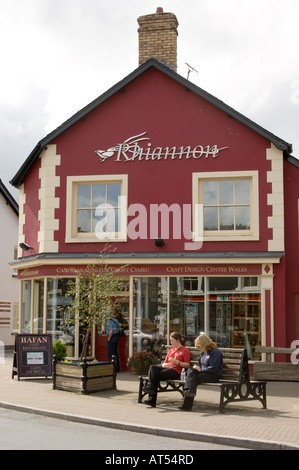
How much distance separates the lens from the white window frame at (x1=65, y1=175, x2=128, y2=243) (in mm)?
17470

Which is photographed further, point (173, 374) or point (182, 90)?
point (182, 90)

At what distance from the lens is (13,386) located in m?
14.0

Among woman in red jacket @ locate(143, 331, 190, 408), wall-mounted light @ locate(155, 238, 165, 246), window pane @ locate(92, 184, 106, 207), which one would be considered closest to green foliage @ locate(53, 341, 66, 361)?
wall-mounted light @ locate(155, 238, 165, 246)

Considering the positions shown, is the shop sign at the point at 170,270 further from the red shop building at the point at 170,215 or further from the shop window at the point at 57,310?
the shop window at the point at 57,310

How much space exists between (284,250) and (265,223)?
0.87 metres

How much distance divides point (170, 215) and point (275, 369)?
193 inches

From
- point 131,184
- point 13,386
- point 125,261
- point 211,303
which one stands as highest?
point 131,184

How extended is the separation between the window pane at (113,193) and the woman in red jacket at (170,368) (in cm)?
663

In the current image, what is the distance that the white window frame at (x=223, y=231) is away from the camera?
16703mm

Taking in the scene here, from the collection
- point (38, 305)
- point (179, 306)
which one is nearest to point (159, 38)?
point (179, 306)

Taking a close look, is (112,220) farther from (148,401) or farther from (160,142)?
(148,401)
